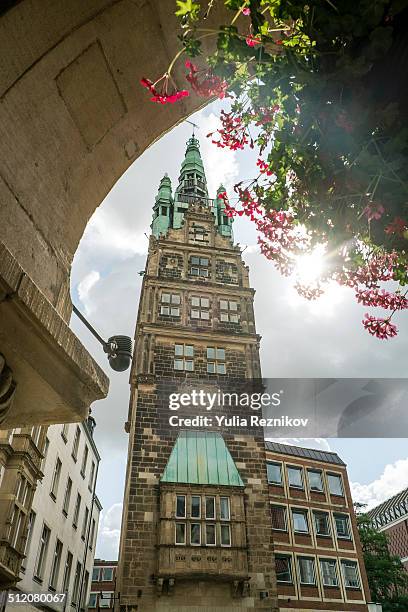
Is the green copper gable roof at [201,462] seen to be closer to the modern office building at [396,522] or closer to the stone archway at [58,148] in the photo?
the stone archway at [58,148]

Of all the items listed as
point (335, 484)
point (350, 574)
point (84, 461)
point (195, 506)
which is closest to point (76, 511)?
point (84, 461)

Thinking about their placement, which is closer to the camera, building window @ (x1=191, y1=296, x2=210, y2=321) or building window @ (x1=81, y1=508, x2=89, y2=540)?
building window @ (x1=191, y1=296, x2=210, y2=321)

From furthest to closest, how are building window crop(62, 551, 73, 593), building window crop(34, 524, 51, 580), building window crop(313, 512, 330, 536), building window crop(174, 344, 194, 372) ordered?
1. building window crop(313, 512, 330, 536)
2. building window crop(174, 344, 194, 372)
3. building window crop(62, 551, 73, 593)
4. building window crop(34, 524, 51, 580)

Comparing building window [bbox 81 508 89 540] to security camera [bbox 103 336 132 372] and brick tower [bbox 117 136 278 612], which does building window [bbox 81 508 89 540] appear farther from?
security camera [bbox 103 336 132 372]

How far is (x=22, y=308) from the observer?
165 centimetres

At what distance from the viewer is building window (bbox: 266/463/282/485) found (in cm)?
2645

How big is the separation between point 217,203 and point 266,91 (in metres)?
28.6

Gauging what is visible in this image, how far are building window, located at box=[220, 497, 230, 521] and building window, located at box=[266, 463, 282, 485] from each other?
10.2 metres

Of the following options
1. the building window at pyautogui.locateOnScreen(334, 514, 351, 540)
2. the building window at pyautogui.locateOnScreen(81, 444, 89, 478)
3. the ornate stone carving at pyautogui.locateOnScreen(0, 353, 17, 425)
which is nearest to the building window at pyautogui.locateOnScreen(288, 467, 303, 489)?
the building window at pyautogui.locateOnScreen(334, 514, 351, 540)

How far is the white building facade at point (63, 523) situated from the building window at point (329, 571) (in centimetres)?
1208

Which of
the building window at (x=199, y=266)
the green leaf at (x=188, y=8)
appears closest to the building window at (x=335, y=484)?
the building window at (x=199, y=266)

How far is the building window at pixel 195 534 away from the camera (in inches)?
614

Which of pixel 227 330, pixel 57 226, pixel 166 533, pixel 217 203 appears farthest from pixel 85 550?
pixel 57 226

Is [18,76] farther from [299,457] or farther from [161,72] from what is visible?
[299,457]
